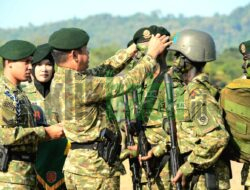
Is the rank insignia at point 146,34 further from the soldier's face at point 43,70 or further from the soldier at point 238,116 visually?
the soldier's face at point 43,70

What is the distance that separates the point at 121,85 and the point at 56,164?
2.01 meters

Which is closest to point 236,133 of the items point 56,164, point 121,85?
point 121,85

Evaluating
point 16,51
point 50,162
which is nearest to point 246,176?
point 50,162

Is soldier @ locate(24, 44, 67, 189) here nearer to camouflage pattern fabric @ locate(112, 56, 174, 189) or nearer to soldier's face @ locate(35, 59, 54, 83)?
soldier's face @ locate(35, 59, 54, 83)

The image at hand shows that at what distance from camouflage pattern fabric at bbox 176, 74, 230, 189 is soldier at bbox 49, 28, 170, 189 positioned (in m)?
0.47

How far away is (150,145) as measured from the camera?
23.8ft

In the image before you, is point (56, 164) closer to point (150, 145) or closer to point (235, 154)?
point (150, 145)

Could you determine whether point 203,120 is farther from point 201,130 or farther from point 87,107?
point 87,107

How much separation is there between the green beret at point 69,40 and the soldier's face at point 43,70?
1.98 metres

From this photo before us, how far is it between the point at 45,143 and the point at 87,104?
1.67m

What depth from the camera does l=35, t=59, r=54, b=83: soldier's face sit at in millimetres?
8422

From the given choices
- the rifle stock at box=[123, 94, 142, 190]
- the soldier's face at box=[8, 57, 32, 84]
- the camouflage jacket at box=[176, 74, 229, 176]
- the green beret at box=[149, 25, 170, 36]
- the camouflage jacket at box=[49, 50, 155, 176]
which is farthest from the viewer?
the rifle stock at box=[123, 94, 142, 190]

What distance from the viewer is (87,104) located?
6.31 meters

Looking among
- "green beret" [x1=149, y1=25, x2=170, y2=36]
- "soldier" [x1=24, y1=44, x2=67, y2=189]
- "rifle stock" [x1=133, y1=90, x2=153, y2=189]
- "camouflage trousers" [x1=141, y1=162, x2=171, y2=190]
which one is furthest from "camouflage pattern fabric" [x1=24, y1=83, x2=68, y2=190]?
"green beret" [x1=149, y1=25, x2=170, y2=36]
